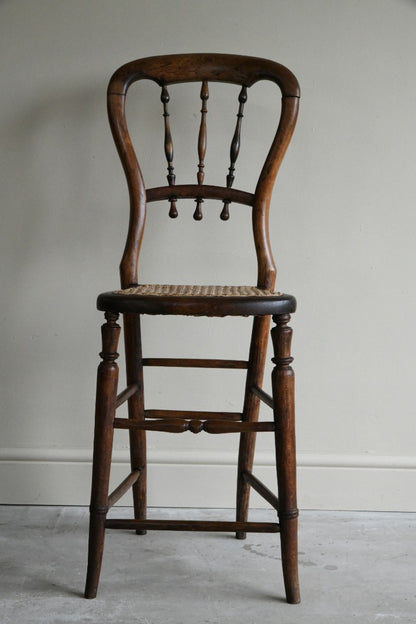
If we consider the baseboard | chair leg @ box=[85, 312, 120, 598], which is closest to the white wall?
the baseboard

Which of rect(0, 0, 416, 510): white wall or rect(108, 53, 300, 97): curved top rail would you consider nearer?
rect(108, 53, 300, 97): curved top rail

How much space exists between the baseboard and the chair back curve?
1.66ft

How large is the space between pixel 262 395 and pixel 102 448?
0.33 meters

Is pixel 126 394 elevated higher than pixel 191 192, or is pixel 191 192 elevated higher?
pixel 191 192

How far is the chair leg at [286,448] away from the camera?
1298 mm

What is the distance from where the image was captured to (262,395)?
1.44 m

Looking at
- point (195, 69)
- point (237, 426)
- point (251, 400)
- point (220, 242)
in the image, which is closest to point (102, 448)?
point (237, 426)

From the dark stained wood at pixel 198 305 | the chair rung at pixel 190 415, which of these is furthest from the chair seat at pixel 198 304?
the chair rung at pixel 190 415

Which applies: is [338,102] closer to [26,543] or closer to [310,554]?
[310,554]

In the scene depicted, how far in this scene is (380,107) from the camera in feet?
5.65

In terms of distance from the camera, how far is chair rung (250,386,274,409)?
4.49ft

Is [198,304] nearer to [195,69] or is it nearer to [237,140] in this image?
[237,140]

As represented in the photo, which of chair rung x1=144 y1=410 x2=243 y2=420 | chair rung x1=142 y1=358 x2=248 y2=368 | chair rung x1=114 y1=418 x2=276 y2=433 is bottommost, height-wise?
chair rung x1=144 y1=410 x2=243 y2=420

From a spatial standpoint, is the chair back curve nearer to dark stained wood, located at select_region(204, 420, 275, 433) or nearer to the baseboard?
dark stained wood, located at select_region(204, 420, 275, 433)
